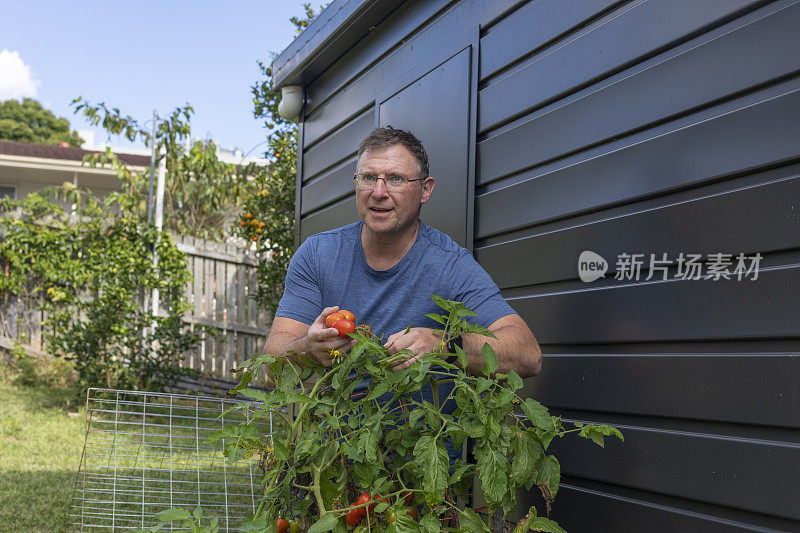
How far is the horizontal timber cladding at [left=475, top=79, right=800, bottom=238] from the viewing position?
150cm

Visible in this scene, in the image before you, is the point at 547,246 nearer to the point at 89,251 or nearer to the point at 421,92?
the point at 421,92

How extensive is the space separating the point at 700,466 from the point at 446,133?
64.1 inches

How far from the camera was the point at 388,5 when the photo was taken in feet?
11.1

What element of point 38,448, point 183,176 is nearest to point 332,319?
point 38,448

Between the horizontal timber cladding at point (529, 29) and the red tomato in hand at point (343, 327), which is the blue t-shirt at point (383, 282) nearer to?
the red tomato in hand at point (343, 327)

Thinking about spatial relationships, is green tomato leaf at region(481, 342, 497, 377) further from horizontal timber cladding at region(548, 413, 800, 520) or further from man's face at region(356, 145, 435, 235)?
man's face at region(356, 145, 435, 235)

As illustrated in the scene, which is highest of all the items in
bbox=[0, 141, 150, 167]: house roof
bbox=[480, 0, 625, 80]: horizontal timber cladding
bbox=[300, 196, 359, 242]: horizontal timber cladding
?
bbox=[0, 141, 150, 167]: house roof

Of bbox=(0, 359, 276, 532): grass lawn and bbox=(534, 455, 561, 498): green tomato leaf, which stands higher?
bbox=(534, 455, 561, 498): green tomato leaf

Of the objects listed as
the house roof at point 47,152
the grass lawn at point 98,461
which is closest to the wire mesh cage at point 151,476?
the grass lawn at point 98,461

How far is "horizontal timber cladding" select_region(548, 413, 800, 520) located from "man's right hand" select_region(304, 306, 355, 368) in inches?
28.2

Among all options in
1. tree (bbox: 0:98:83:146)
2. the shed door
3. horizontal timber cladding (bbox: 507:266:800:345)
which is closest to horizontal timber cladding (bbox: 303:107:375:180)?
the shed door

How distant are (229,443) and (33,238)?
6.43m

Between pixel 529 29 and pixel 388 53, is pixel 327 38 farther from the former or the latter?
pixel 529 29

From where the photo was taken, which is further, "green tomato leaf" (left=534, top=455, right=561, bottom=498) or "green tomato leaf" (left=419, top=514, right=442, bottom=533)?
"green tomato leaf" (left=534, top=455, right=561, bottom=498)
